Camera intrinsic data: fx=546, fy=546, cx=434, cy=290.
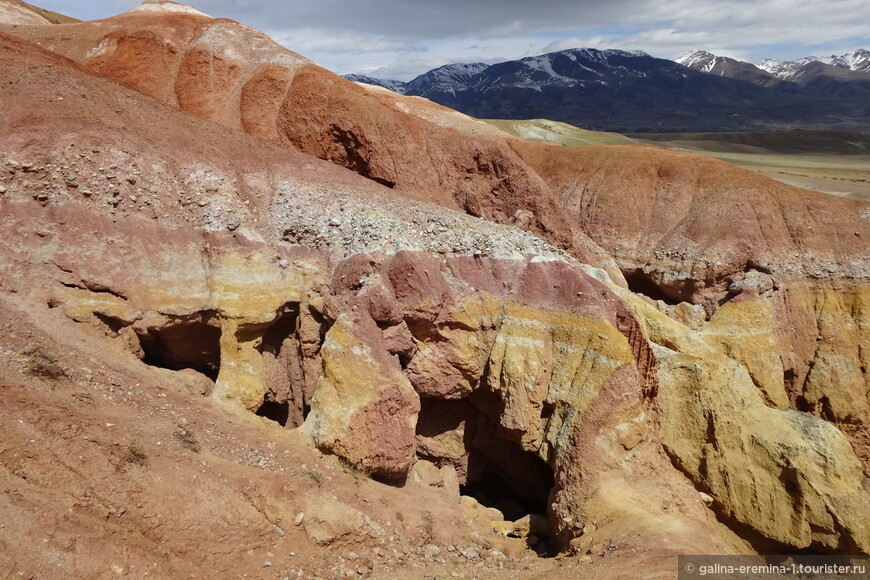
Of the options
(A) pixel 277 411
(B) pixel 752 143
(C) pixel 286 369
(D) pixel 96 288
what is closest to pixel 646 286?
(C) pixel 286 369

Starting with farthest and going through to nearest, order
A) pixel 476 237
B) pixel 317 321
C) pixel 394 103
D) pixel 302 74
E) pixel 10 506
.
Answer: pixel 394 103 < pixel 302 74 < pixel 476 237 < pixel 317 321 < pixel 10 506

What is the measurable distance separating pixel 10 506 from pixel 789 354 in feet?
86.7

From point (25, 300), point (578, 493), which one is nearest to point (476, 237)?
point (578, 493)

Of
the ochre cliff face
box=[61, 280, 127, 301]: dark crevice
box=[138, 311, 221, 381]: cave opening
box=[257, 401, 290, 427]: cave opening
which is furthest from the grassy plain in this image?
box=[61, 280, 127, 301]: dark crevice

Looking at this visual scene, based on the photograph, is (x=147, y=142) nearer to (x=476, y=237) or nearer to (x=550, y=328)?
(x=476, y=237)

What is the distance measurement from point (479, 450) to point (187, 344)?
10.7m

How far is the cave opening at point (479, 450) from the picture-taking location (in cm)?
1938

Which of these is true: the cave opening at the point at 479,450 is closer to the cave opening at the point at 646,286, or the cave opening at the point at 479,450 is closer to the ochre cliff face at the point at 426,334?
the ochre cliff face at the point at 426,334

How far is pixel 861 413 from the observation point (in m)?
22.5

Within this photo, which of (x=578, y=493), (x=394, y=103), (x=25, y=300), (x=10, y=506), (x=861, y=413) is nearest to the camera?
(x=10, y=506)

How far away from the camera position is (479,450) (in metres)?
20.1

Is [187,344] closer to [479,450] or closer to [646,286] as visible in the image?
[479,450]

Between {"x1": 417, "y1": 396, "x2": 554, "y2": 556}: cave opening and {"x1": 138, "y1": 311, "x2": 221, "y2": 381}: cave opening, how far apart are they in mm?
7158

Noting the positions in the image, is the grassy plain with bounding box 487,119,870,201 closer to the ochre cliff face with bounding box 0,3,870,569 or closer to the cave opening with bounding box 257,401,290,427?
the ochre cliff face with bounding box 0,3,870,569
